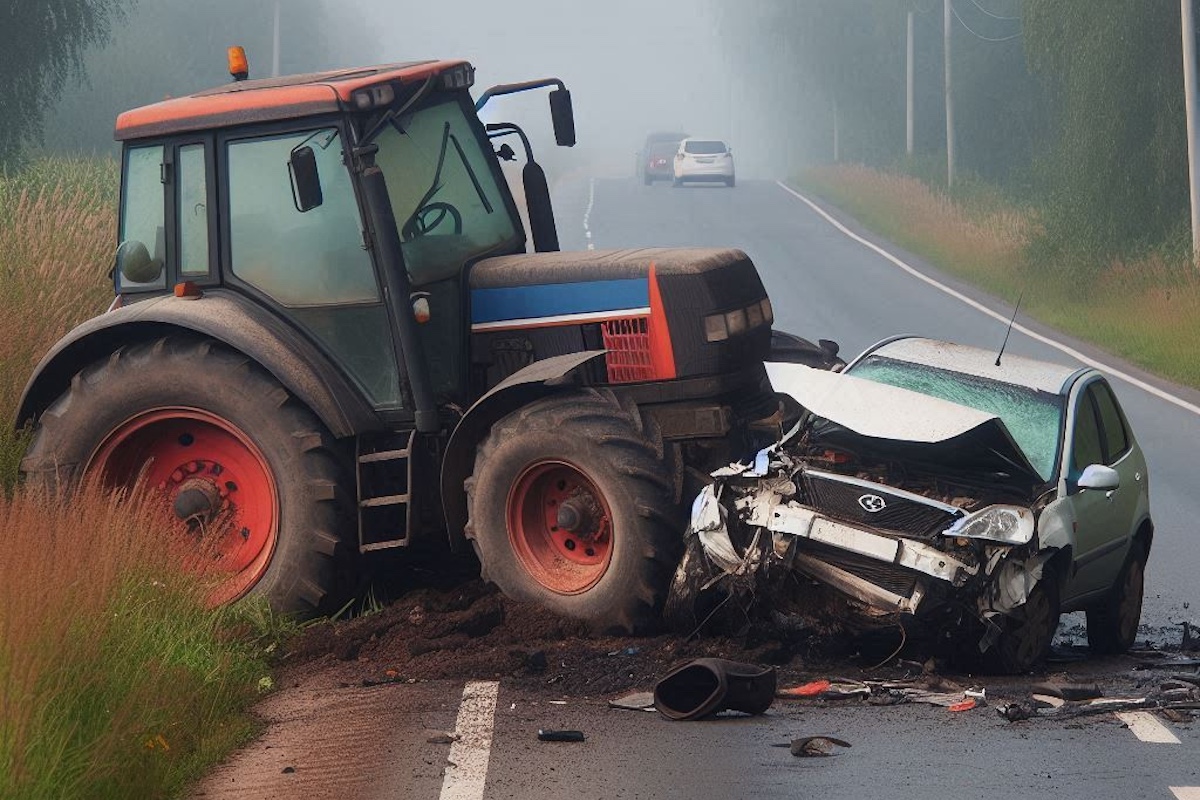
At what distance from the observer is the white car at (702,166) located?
61.0m

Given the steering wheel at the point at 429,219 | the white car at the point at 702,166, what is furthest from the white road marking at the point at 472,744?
the white car at the point at 702,166

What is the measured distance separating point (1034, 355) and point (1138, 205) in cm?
817

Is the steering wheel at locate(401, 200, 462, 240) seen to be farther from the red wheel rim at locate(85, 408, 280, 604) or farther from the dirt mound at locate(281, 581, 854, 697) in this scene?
the dirt mound at locate(281, 581, 854, 697)

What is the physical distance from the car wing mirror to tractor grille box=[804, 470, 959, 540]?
3.06 ft

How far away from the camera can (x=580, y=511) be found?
9.71m

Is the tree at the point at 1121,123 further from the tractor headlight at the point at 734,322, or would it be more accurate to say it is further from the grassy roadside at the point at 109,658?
the grassy roadside at the point at 109,658

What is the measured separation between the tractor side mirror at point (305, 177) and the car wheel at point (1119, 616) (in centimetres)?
464

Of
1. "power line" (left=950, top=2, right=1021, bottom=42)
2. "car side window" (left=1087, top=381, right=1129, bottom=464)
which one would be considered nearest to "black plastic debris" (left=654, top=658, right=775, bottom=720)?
"car side window" (left=1087, top=381, right=1129, bottom=464)

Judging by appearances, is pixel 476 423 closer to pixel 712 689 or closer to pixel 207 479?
pixel 207 479

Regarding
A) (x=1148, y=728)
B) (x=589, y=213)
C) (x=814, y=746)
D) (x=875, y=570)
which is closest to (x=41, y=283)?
(x=875, y=570)

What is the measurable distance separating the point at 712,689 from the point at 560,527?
1.44 meters

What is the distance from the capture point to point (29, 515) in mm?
8922

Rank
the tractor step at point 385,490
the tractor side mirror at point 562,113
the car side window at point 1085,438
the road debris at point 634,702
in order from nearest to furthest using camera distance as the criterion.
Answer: the road debris at point 634,702
the tractor step at point 385,490
the car side window at point 1085,438
the tractor side mirror at point 562,113

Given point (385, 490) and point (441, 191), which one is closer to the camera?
point (385, 490)
